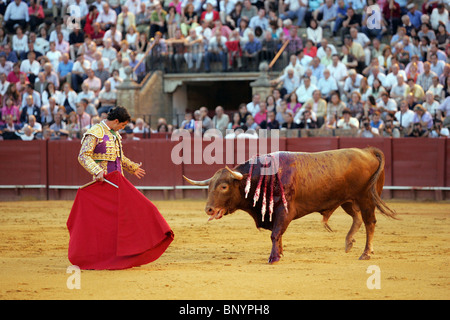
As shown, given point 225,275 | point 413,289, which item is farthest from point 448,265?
point 225,275

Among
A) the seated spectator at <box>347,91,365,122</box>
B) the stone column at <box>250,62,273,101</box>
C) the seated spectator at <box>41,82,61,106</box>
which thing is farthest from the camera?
the seated spectator at <box>41,82,61,106</box>

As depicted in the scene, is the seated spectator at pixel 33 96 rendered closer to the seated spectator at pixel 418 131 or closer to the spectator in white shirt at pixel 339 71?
the spectator in white shirt at pixel 339 71

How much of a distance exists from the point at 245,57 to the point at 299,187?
966 cm

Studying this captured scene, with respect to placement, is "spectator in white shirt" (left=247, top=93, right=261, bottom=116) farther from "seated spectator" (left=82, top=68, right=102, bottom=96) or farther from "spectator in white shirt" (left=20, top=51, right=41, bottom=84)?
"spectator in white shirt" (left=20, top=51, right=41, bottom=84)

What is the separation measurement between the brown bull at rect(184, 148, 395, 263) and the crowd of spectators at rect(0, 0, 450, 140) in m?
5.93

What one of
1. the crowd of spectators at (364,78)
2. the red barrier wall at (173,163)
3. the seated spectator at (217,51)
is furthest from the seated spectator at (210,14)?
the red barrier wall at (173,163)

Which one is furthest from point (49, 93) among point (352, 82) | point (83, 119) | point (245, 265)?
point (245, 265)

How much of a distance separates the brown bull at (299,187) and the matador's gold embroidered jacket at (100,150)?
Answer: 2.40 ft

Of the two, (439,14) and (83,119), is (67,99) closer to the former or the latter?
(83,119)

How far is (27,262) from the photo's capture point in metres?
7.21

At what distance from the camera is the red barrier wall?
1324 centimetres

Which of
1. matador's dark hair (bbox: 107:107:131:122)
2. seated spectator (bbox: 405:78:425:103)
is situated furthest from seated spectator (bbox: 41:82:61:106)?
matador's dark hair (bbox: 107:107:131:122)

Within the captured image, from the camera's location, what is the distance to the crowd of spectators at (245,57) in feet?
44.7

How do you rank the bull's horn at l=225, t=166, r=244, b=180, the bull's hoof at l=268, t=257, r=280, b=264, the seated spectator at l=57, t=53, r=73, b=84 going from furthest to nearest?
the seated spectator at l=57, t=53, r=73, b=84 < the bull's horn at l=225, t=166, r=244, b=180 < the bull's hoof at l=268, t=257, r=280, b=264
